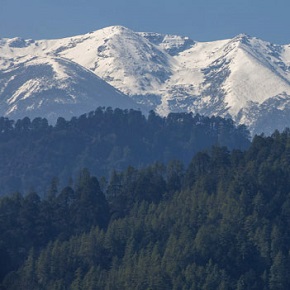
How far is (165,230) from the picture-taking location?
527 feet

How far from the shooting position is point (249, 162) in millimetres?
180375

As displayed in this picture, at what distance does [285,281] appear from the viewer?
145375 mm

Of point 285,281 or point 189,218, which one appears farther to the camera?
point 189,218

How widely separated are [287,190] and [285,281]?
84.0 feet

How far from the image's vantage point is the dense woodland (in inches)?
5738

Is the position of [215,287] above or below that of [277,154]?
below

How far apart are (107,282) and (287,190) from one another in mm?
33751

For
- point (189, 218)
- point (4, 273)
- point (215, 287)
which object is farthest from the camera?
point (189, 218)

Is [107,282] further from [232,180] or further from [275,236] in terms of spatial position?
[232,180]

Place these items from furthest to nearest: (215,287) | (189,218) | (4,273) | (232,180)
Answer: (232,180)
(189,218)
(4,273)
(215,287)

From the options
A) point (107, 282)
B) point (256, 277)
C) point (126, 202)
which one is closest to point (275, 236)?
point (256, 277)

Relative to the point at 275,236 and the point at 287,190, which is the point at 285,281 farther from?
the point at 287,190

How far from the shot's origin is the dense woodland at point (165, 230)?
145750 millimetres

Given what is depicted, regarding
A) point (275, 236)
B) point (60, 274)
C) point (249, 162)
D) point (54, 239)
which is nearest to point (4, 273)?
point (60, 274)
